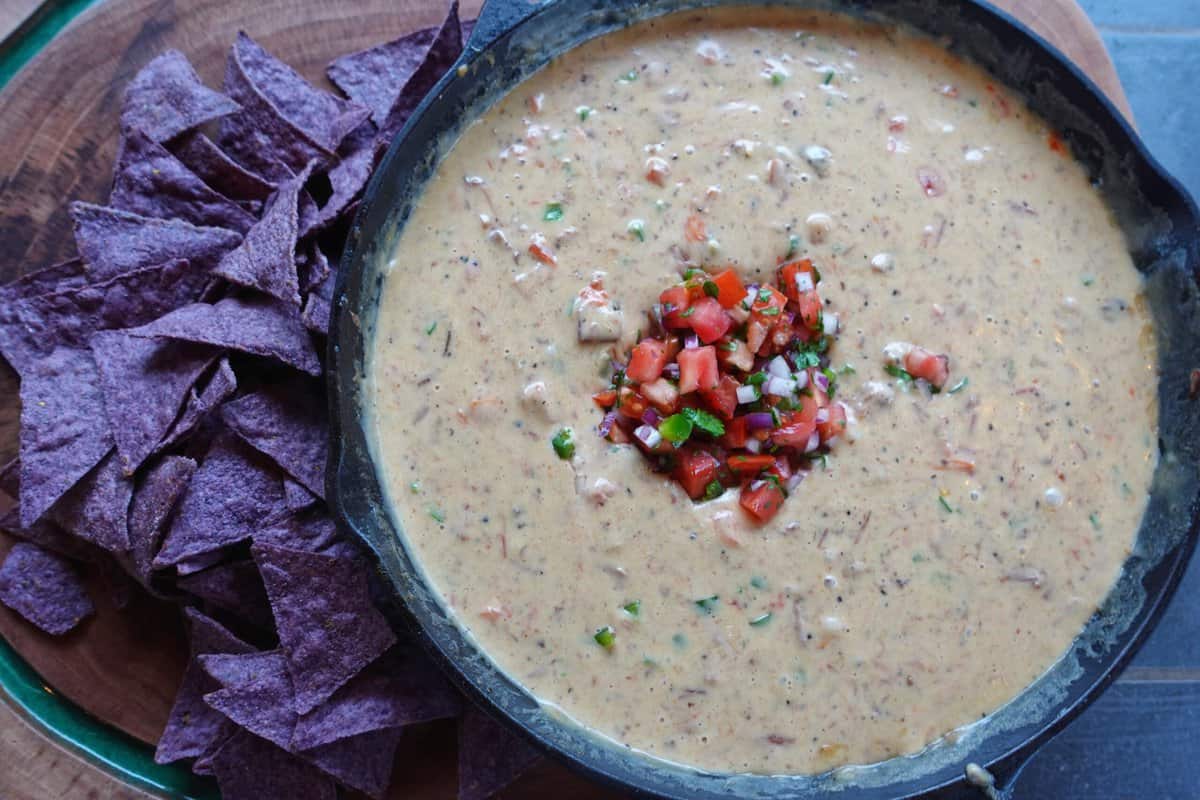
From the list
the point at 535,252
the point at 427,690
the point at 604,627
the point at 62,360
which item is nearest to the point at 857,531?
the point at 604,627

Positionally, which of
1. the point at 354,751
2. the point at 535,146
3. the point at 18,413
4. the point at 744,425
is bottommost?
the point at 354,751

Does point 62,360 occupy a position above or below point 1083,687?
above

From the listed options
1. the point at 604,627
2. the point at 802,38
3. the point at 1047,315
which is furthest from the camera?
the point at 802,38

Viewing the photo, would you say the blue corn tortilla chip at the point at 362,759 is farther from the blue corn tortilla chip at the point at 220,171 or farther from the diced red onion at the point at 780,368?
the blue corn tortilla chip at the point at 220,171

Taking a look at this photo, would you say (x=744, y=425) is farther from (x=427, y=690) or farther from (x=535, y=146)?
(x=427, y=690)

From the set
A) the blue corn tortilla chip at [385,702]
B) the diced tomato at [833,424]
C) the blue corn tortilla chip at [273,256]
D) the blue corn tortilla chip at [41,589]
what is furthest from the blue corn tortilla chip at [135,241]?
the diced tomato at [833,424]
